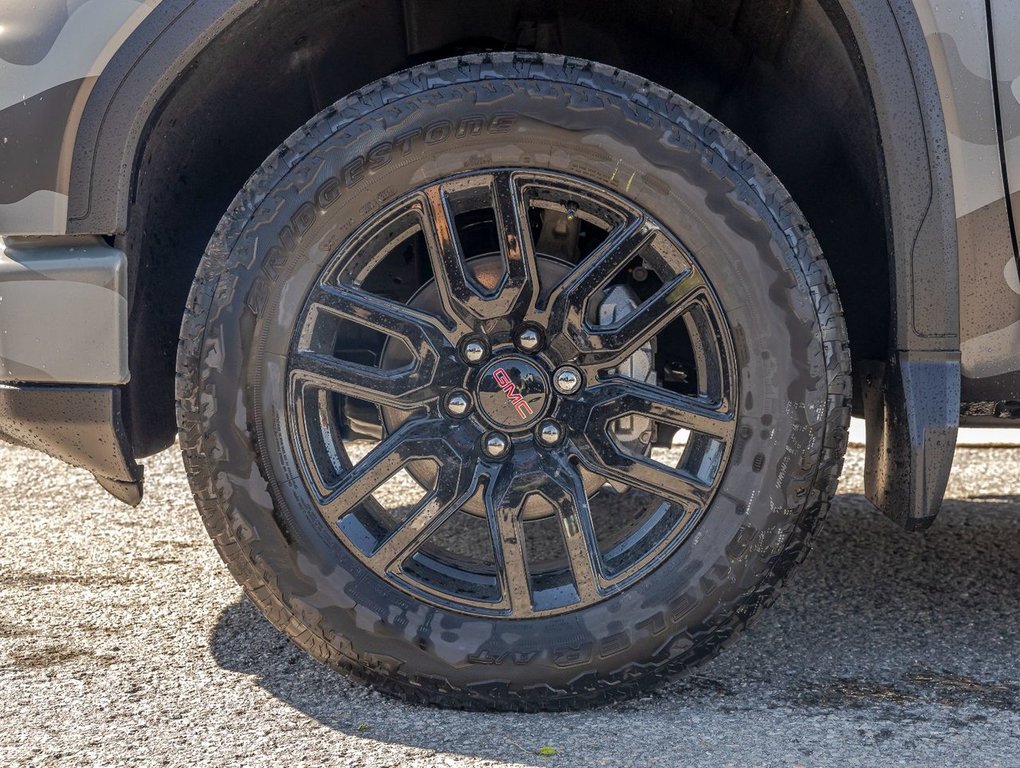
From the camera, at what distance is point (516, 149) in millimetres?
1812

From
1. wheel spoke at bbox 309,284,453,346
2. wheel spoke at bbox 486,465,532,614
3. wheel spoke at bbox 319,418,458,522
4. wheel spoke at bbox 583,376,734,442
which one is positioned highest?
wheel spoke at bbox 309,284,453,346

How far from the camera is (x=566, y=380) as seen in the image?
1.87 m

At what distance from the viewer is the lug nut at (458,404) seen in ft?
6.16

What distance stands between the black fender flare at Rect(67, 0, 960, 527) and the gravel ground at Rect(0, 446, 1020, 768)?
0.39 metres

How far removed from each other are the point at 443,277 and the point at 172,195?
0.59 metres

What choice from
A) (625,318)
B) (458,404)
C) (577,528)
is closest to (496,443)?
(458,404)

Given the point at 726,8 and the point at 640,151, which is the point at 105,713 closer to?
the point at 640,151

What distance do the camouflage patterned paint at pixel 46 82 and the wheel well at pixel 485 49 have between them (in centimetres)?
14

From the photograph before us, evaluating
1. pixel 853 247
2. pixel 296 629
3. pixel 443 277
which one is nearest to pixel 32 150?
pixel 443 277

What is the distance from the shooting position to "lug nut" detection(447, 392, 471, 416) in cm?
188

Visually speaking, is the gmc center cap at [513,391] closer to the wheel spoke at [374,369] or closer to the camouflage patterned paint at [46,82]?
the wheel spoke at [374,369]

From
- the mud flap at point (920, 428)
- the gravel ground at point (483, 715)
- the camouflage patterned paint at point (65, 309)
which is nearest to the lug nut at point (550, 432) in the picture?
the gravel ground at point (483, 715)

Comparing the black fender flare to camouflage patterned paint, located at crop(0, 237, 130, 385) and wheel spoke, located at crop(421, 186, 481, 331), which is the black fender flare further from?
wheel spoke, located at crop(421, 186, 481, 331)

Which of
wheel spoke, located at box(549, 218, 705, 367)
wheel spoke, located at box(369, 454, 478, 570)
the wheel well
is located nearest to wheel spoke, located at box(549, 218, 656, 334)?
wheel spoke, located at box(549, 218, 705, 367)
